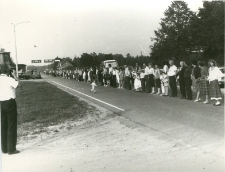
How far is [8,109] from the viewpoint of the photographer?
23.1ft

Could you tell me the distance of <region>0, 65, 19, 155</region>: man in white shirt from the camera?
7.03 meters

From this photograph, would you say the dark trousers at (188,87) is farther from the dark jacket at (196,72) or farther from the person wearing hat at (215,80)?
the person wearing hat at (215,80)

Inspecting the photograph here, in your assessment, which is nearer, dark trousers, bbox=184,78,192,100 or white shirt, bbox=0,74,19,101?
white shirt, bbox=0,74,19,101

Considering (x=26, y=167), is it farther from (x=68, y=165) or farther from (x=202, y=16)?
(x=202, y=16)

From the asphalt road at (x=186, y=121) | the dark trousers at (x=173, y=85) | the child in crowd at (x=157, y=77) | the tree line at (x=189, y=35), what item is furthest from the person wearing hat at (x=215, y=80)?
the tree line at (x=189, y=35)

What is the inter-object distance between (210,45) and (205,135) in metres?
36.3

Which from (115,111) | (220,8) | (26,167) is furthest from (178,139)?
(220,8)

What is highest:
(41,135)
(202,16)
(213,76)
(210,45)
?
(202,16)

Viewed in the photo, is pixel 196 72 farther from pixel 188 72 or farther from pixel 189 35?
pixel 189 35

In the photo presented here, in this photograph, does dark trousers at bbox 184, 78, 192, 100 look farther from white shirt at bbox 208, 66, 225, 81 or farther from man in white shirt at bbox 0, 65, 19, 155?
man in white shirt at bbox 0, 65, 19, 155

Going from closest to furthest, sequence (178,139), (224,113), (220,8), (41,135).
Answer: (178,139) < (41,135) < (224,113) < (220,8)

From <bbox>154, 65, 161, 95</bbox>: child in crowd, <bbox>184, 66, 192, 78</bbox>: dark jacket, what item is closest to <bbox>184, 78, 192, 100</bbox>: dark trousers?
<bbox>184, 66, 192, 78</bbox>: dark jacket

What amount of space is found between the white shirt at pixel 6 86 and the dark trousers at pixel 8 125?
106 mm

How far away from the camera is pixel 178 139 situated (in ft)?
24.5
